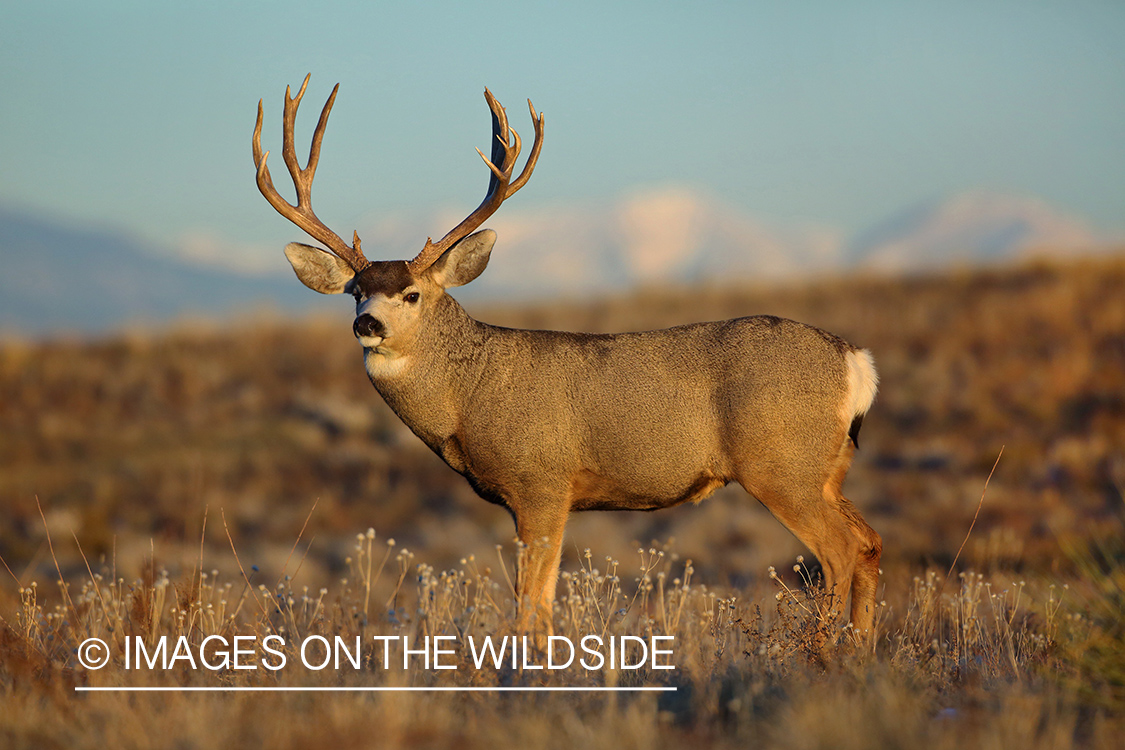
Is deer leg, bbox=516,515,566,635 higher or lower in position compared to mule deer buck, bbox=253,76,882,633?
lower

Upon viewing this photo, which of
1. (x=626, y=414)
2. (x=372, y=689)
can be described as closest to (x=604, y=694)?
(x=372, y=689)

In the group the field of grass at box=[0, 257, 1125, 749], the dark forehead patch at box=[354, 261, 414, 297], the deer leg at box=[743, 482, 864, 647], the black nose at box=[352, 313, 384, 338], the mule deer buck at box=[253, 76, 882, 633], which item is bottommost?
the field of grass at box=[0, 257, 1125, 749]

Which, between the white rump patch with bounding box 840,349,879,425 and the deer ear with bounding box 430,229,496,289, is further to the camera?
the deer ear with bounding box 430,229,496,289

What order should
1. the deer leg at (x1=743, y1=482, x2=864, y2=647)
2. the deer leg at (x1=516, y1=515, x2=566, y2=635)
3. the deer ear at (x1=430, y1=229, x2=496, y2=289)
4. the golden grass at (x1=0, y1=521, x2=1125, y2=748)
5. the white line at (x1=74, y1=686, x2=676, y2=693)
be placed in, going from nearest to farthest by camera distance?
1. the golden grass at (x1=0, y1=521, x2=1125, y2=748)
2. the white line at (x1=74, y1=686, x2=676, y2=693)
3. the deer leg at (x1=516, y1=515, x2=566, y2=635)
4. the deer leg at (x1=743, y1=482, x2=864, y2=647)
5. the deer ear at (x1=430, y1=229, x2=496, y2=289)

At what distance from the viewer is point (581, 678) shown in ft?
17.1

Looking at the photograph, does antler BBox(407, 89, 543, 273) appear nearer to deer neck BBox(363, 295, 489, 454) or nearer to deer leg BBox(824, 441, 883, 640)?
deer neck BBox(363, 295, 489, 454)

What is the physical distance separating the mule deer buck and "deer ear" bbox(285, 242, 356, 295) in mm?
224

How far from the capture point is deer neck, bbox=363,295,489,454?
6469 millimetres

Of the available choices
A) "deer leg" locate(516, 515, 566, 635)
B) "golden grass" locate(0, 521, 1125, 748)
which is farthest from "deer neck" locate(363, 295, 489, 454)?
"golden grass" locate(0, 521, 1125, 748)

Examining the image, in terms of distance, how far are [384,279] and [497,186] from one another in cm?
101

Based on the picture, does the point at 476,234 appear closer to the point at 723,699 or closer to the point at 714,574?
the point at 723,699

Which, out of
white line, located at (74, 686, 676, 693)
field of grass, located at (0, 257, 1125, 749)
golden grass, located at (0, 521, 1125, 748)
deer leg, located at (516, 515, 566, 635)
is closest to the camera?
golden grass, located at (0, 521, 1125, 748)

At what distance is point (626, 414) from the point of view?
623cm

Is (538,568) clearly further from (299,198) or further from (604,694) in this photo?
(299,198)
